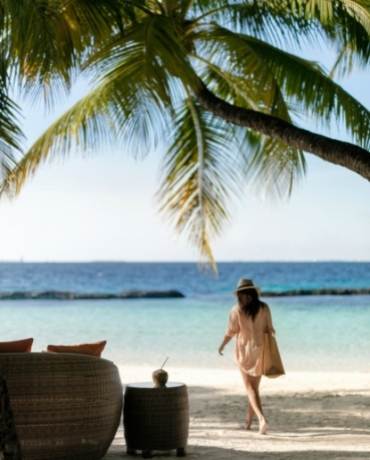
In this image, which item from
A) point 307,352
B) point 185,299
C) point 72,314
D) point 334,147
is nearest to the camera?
point 334,147

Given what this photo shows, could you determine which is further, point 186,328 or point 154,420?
point 186,328

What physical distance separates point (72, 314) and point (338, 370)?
58.1 ft

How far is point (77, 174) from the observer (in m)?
55.0

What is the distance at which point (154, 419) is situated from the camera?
21.4 ft

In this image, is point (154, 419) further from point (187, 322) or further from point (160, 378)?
point (187, 322)

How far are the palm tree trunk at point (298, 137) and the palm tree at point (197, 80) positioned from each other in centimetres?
1

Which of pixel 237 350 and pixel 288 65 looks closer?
pixel 237 350

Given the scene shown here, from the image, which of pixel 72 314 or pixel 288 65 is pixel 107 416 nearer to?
pixel 288 65

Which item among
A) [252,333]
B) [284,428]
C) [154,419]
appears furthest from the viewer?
[284,428]

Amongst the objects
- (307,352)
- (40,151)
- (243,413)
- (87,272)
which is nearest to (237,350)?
(243,413)

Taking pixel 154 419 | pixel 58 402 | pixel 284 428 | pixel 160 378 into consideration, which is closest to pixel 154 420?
pixel 154 419

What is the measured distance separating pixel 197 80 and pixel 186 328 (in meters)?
17.2

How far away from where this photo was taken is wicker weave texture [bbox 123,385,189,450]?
6504mm

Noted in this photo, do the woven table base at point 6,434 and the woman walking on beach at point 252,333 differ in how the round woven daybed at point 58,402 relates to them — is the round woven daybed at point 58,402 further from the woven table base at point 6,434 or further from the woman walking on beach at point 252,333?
the woman walking on beach at point 252,333
